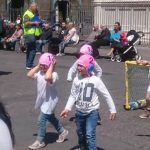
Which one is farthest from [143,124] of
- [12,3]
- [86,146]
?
[12,3]

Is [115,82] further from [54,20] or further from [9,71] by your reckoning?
[54,20]

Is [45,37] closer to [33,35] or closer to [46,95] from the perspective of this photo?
[33,35]

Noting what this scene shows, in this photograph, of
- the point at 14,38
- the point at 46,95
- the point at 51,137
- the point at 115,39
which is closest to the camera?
the point at 46,95

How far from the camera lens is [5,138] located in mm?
1973

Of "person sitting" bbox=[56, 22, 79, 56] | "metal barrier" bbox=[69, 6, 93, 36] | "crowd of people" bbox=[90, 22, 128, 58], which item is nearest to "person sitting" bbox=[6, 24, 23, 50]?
"person sitting" bbox=[56, 22, 79, 56]

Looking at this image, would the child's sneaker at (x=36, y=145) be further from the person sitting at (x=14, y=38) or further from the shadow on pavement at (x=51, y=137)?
the person sitting at (x=14, y=38)

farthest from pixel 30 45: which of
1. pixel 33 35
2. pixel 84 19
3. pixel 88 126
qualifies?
pixel 84 19

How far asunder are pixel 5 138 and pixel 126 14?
26234mm

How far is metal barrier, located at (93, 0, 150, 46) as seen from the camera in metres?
26.9

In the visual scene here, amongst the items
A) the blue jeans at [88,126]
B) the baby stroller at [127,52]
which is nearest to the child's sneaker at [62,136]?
the blue jeans at [88,126]

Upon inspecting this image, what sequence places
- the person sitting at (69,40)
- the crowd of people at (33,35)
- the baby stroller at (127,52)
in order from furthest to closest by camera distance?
the person sitting at (69,40), the baby stroller at (127,52), the crowd of people at (33,35)

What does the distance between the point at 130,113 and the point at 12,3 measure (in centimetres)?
3977

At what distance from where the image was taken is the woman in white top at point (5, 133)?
6.45 ft

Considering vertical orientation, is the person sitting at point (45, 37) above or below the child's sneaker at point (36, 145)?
above
